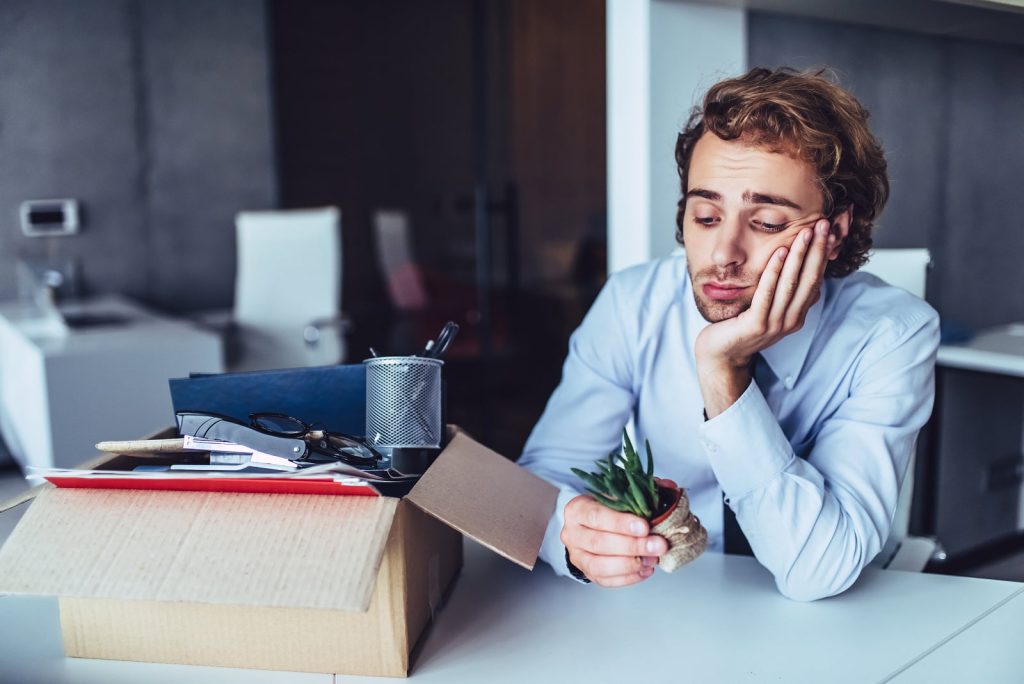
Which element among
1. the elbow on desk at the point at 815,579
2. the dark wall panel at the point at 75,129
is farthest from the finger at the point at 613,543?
the dark wall panel at the point at 75,129

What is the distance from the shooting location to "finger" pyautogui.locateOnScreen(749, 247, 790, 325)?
1250 mm

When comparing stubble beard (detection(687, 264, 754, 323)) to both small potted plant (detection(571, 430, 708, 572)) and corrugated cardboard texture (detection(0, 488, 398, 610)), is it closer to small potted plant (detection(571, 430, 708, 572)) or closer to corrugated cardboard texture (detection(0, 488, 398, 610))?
small potted plant (detection(571, 430, 708, 572))

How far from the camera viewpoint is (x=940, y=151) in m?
1.79

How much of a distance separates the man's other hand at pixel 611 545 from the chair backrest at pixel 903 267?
2.82 ft

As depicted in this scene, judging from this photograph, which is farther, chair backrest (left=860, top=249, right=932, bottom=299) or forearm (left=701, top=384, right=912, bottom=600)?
chair backrest (left=860, top=249, right=932, bottom=299)

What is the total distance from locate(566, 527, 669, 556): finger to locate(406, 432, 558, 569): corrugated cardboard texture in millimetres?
48

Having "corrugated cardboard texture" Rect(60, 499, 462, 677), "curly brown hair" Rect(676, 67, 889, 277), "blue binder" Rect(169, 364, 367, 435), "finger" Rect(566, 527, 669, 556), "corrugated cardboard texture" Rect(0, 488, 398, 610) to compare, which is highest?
"curly brown hair" Rect(676, 67, 889, 277)

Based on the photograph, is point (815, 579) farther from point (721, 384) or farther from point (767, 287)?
point (767, 287)

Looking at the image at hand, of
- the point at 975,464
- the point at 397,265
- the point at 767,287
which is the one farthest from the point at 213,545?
the point at 397,265

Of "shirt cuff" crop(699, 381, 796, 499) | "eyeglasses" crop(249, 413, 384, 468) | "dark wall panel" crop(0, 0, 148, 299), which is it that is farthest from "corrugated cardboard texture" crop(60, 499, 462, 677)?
"dark wall panel" crop(0, 0, 148, 299)

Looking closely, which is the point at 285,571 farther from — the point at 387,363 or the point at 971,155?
the point at 971,155

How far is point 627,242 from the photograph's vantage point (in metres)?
1.94

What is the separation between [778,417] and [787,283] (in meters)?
0.27

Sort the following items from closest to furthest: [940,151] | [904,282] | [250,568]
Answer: [250,568], [904,282], [940,151]
